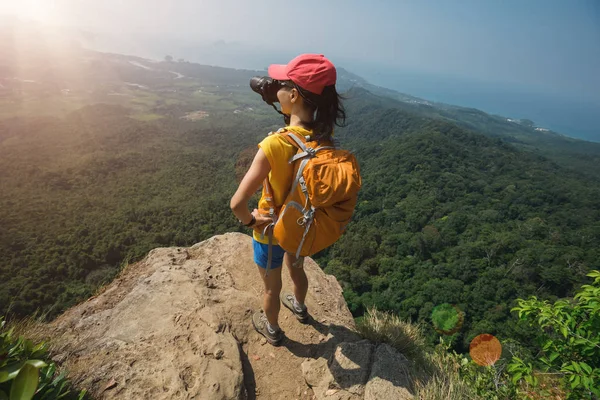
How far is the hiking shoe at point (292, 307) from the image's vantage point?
3.26 meters

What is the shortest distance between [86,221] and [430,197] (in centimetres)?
4993

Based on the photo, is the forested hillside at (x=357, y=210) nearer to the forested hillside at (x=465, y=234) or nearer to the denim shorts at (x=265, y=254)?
the forested hillside at (x=465, y=234)

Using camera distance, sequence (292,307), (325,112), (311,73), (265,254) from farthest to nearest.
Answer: (292,307) < (265,254) < (325,112) < (311,73)

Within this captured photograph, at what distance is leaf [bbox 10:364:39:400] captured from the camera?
1.17 meters

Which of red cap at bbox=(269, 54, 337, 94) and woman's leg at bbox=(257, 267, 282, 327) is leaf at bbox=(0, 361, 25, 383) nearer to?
woman's leg at bbox=(257, 267, 282, 327)

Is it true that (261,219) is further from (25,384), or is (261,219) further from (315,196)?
(25,384)

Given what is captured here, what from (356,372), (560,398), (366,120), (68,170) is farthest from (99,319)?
(366,120)

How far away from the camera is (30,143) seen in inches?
2625

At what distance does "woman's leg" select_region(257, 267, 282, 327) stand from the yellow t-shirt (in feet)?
2.35

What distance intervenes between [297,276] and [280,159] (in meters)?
1.37

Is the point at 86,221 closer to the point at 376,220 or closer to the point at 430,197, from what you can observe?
the point at 376,220

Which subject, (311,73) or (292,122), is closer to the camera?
(311,73)

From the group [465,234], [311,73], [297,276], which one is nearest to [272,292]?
[297,276]

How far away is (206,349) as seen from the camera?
271cm
